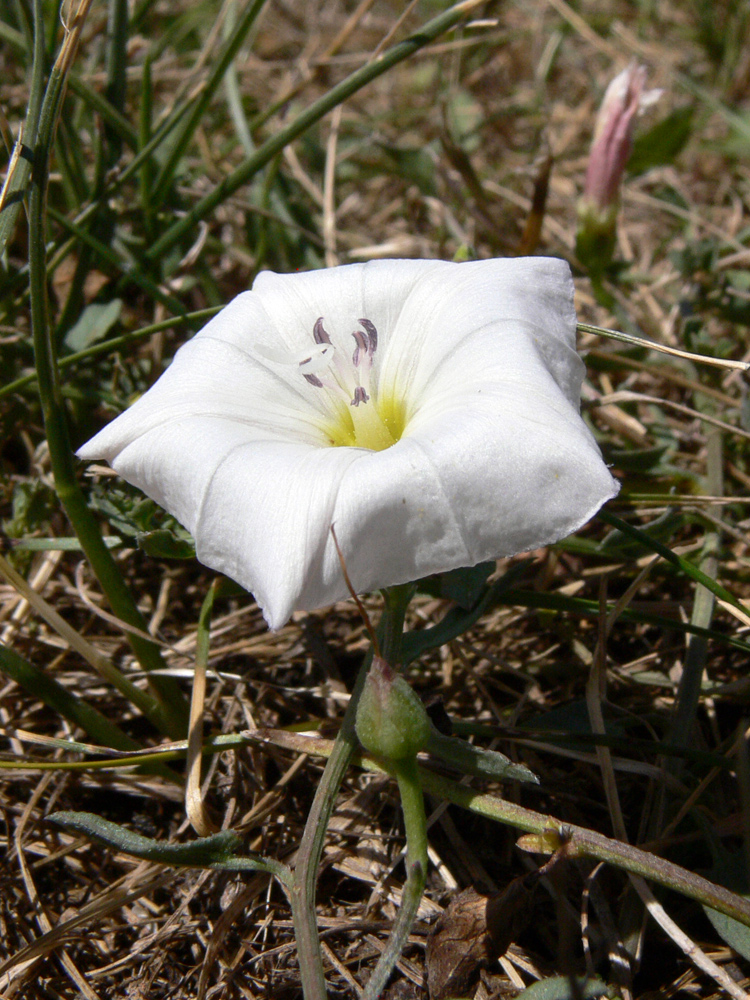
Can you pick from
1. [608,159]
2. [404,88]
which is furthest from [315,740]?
[404,88]

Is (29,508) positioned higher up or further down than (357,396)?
further down

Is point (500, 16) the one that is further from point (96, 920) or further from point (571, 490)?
point (96, 920)

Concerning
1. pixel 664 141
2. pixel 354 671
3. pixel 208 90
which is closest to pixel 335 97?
pixel 208 90

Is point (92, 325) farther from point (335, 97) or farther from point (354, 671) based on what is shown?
point (354, 671)

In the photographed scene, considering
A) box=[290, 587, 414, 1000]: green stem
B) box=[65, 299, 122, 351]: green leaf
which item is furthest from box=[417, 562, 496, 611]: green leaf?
box=[65, 299, 122, 351]: green leaf

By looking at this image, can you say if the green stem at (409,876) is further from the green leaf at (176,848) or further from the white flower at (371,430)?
the white flower at (371,430)
